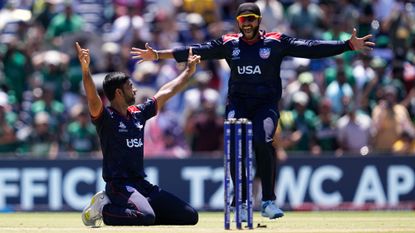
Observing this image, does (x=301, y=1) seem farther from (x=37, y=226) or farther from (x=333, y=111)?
(x=37, y=226)

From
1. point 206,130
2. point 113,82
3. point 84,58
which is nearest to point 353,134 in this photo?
point 206,130

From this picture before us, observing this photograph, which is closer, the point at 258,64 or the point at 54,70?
the point at 258,64

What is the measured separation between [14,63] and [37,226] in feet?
26.4

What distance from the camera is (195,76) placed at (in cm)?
1970

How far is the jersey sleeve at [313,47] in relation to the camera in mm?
12047

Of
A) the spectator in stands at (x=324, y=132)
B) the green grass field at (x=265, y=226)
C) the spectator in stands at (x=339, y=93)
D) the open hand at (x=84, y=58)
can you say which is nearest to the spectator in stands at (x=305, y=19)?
the spectator in stands at (x=339, y=93)

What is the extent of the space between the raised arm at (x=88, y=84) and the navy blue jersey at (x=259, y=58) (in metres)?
1.49

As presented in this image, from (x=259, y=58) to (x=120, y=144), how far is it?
174 cm

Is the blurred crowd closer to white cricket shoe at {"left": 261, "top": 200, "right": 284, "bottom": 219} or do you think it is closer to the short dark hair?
white cricket shoe at {"left": 261, "top": 200, "right": 284, "bottom": 219}

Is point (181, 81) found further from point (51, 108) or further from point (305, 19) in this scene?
point (305, 19)

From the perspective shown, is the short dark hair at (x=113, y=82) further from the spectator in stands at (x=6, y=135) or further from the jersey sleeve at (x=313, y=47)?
the spectator in stands at (x=6, y=135)

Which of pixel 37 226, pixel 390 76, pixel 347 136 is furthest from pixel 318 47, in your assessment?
pixel 390 76

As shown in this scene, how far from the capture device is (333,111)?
18766 mm

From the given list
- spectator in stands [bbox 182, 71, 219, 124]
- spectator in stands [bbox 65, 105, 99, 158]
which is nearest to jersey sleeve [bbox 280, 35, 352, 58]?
spectator in stands [bbox 182, 71, 219, 124]
